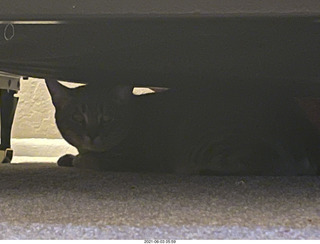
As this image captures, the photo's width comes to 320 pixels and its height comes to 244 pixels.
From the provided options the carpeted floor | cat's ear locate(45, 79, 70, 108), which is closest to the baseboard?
cat's ear locate(45, 79, 70, 108)

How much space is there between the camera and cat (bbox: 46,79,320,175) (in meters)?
1.63

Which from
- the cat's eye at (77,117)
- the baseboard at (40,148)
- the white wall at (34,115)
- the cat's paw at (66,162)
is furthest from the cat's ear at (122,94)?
the white wall at (34,115)

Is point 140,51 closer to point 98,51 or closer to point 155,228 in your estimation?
point 98,51

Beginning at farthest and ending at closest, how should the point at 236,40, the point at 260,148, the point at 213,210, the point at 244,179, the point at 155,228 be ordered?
the point at 260,148 → the point at 244,179 → the point at 236,40 → the point at 213,210 → the point at 155,228

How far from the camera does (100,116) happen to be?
198 centimetres

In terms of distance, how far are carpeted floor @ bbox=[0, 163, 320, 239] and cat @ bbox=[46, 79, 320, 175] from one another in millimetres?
337

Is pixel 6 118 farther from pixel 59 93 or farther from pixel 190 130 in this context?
pixel 190 130

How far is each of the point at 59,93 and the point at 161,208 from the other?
1.18 m

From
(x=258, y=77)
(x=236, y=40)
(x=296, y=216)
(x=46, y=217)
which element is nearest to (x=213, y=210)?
(x=296, y=216)

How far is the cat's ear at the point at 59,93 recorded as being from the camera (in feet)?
6.61

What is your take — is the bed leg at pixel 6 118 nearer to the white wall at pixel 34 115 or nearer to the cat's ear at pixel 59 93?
the cat's ear at pixel 59 93

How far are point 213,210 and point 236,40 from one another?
13.7 inches

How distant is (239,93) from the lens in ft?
5.75

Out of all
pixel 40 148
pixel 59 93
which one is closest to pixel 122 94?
pixel 59 93
